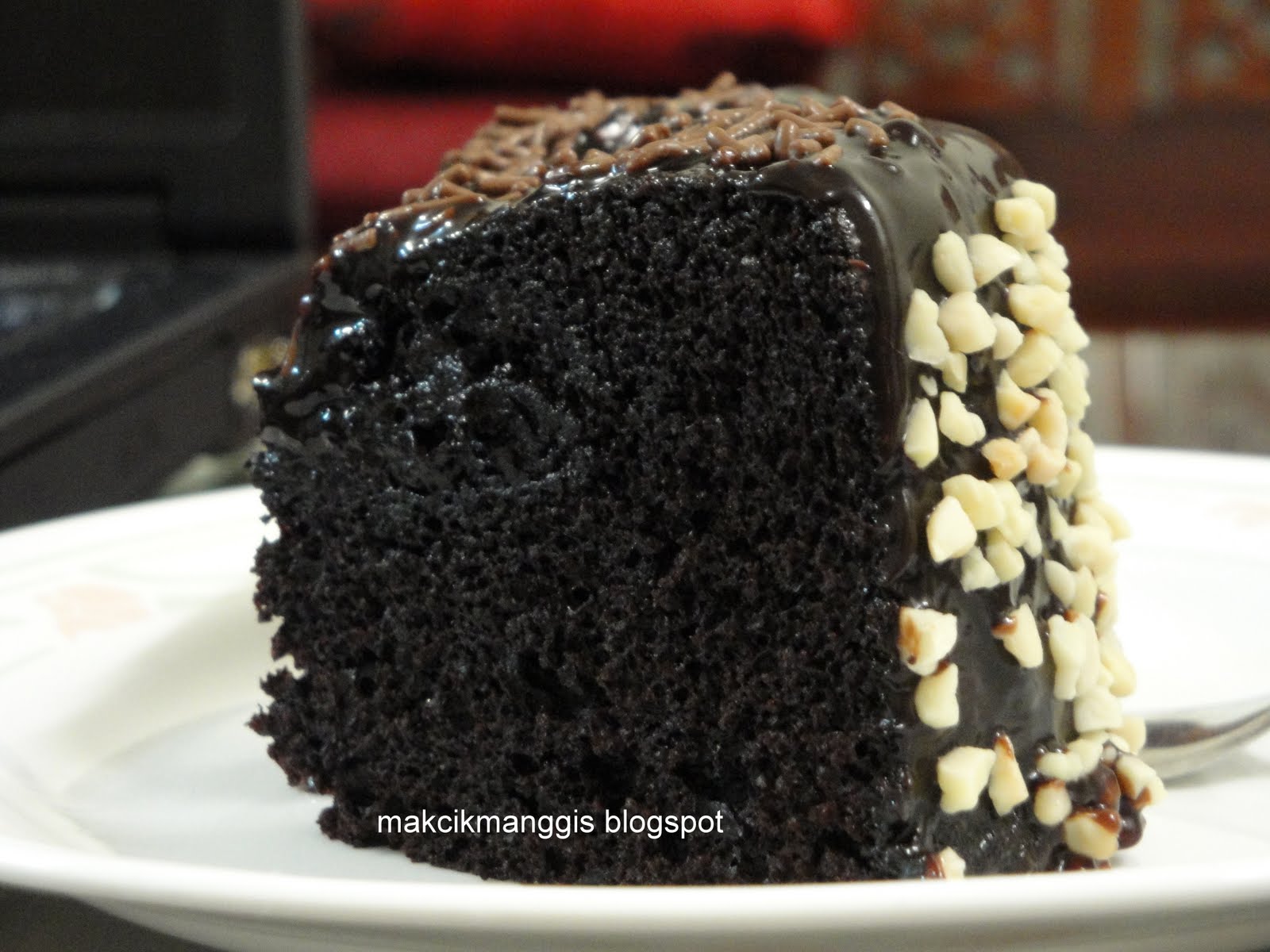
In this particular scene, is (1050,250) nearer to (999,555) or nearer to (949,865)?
(999,555)

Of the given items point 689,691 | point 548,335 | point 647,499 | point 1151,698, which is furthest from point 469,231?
point 1151,698

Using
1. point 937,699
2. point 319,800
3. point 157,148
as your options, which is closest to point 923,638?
point 937,699

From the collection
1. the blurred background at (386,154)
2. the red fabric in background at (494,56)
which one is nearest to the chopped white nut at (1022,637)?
the blurred background at (386,154)

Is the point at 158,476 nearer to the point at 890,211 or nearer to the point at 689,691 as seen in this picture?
the point at 689,691

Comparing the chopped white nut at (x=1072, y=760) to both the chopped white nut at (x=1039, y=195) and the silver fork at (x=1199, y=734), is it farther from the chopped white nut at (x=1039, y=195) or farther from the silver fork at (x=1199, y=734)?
the chopped white nut at (x=1039, y=195)

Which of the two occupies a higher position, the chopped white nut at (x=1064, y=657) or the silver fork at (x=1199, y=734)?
the chopped white nut at (x=1064, y=657)

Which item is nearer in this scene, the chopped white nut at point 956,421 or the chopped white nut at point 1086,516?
the chopped white nut at point 956,421
